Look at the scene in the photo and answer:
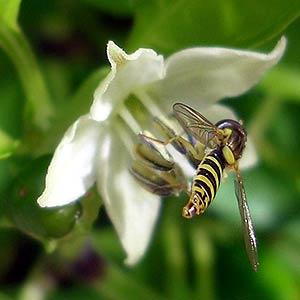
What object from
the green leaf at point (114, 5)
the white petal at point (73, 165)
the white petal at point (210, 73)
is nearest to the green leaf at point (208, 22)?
the white petal at point (210, 73)

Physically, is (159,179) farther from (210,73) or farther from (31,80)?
(31,80)

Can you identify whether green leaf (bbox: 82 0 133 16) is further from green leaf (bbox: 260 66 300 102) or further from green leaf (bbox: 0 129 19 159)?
green leaf (bbox: 0 129 19 159)

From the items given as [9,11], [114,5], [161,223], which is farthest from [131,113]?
[161,223]

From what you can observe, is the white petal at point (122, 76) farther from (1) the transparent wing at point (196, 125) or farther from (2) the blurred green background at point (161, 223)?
(2) the blurred green background at point (161, 223)

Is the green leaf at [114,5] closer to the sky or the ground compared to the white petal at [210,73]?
closer to the ground

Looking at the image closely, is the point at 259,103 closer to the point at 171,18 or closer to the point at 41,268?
the point at 41,268

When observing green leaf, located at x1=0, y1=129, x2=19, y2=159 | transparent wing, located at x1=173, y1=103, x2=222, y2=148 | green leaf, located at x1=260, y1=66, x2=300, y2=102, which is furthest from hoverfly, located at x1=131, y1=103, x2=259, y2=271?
green leaf, located at x1=260, y1=66, x2=300, y2=102

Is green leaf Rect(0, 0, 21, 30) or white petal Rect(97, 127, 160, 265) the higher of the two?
green leaf Rect(0, 0, 21, 30)
